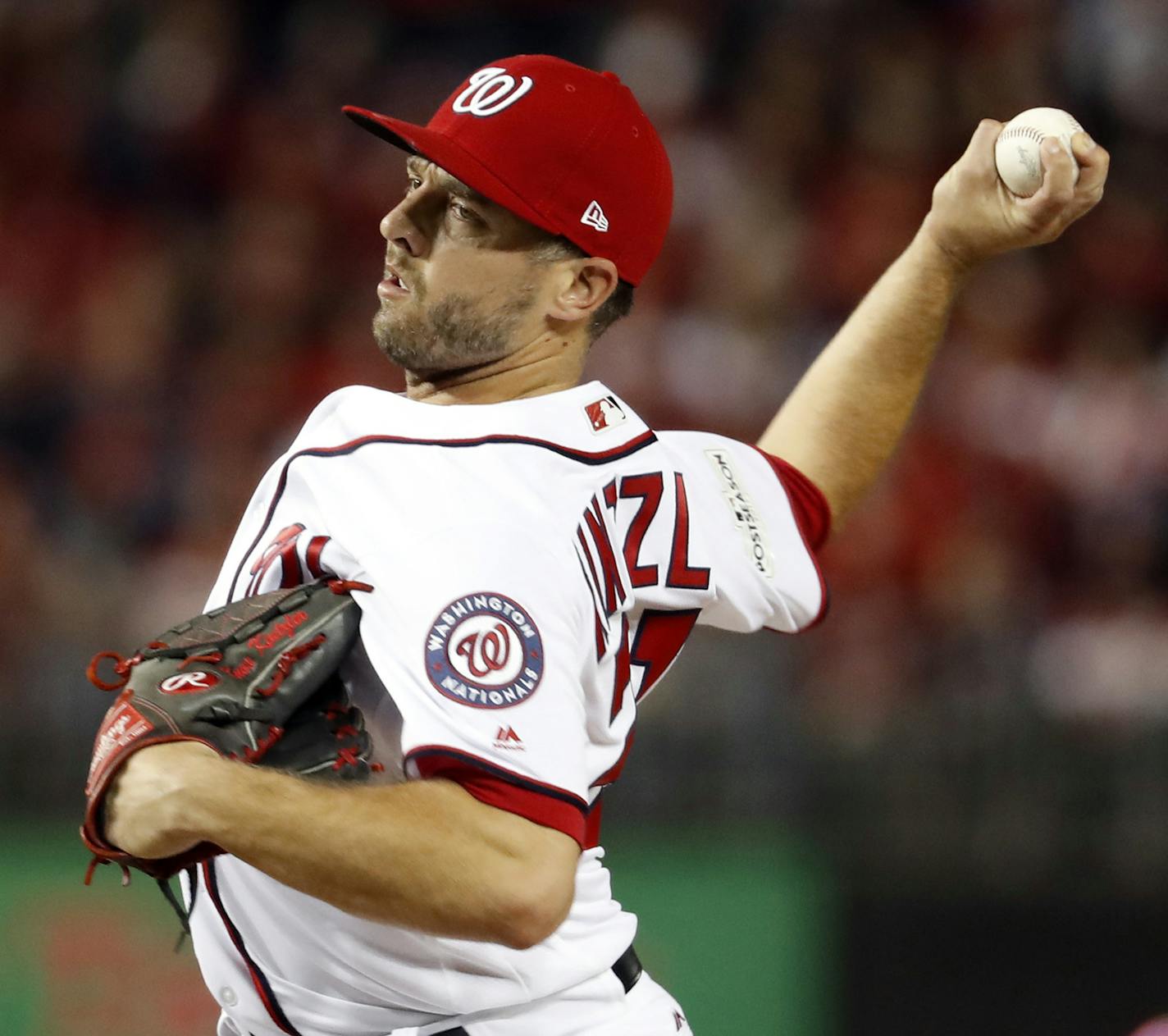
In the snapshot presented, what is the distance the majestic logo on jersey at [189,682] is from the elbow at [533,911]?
417 mm

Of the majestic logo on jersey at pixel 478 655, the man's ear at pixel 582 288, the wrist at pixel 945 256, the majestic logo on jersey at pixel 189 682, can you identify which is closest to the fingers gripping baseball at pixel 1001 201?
the wrist at pixel 945 256

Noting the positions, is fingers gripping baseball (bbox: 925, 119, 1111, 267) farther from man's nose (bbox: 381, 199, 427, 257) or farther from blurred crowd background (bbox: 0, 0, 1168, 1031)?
blurred crowd background (bbox: 0, 0, 1168, 1031)

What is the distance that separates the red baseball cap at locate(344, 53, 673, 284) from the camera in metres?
2.25

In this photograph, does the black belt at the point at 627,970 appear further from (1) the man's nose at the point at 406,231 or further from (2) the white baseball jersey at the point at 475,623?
(1) the man's nose at the point at 406,231

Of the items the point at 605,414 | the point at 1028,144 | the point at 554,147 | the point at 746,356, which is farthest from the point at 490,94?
the point at 746,356

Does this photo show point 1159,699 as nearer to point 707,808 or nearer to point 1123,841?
point 1123,841

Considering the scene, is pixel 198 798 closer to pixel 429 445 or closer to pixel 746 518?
pixel 429 445

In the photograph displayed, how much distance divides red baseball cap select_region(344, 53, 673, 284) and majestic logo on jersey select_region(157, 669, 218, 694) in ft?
2.37

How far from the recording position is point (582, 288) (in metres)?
2.39

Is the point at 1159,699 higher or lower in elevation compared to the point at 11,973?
higher

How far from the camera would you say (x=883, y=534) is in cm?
614

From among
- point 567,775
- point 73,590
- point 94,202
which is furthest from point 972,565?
point 567,775

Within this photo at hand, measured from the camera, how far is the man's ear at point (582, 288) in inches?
93.0

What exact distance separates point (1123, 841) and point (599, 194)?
3.20 meters
